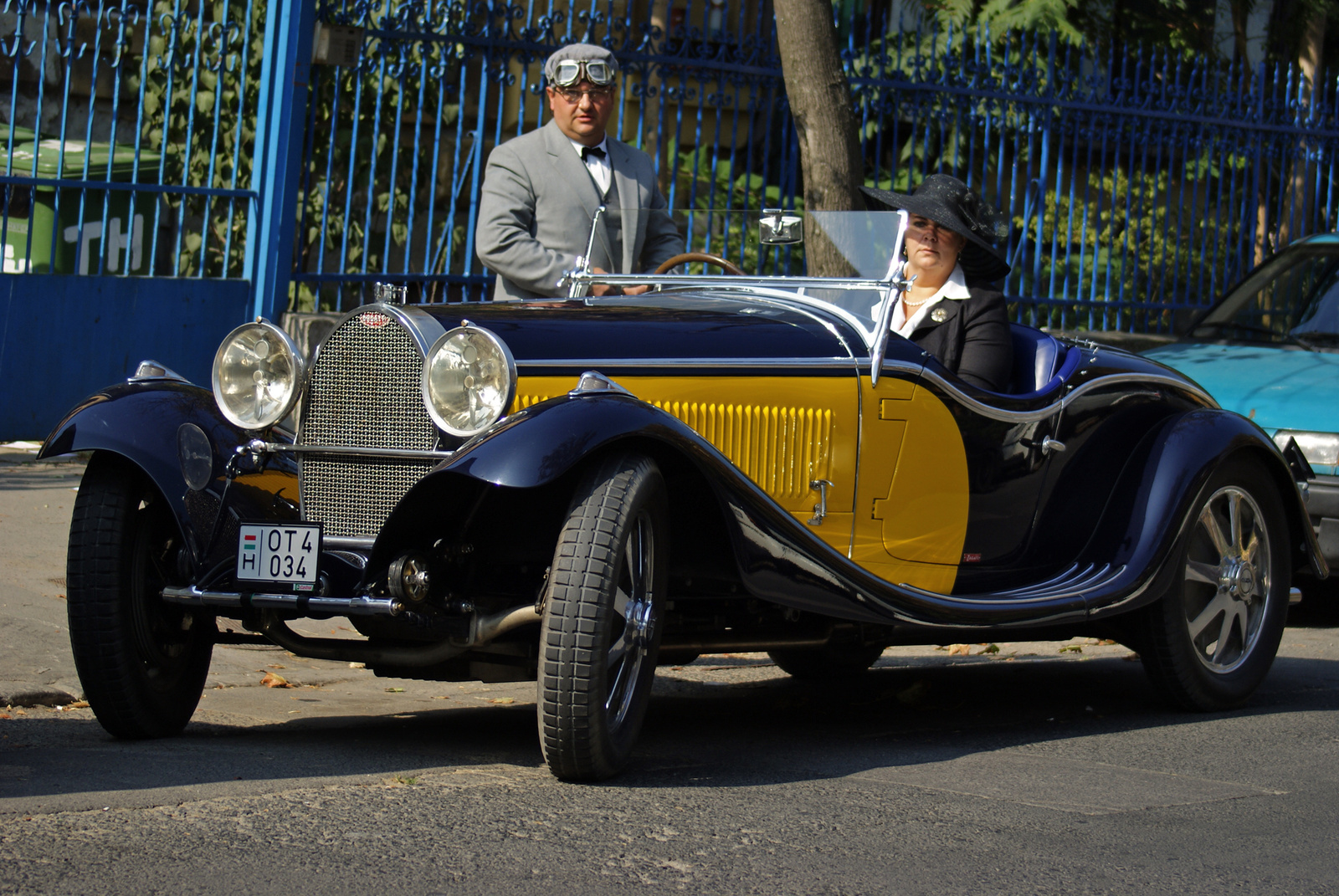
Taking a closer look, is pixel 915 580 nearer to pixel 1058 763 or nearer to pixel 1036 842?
pixel 1058 763

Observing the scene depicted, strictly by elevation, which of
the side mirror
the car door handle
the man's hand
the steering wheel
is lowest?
the car door handle

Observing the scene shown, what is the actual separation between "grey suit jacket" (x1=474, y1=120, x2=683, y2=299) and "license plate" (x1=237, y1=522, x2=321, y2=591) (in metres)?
2.01

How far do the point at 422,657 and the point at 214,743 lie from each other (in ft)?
2.30

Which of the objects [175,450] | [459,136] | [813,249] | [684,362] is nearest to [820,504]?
[684,362]

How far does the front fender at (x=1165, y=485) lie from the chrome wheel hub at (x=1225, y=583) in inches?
6.3

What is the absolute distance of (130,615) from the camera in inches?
159

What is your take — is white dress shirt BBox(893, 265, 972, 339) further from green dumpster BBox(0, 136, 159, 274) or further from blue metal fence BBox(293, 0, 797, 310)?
green dumpster BBox(0, 136, 159, 274)

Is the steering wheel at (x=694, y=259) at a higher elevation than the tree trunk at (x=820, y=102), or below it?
below

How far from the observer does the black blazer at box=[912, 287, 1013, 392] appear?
16.9ft

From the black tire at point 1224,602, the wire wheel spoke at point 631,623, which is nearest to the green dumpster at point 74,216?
the wire wheel spoke at point 631,623

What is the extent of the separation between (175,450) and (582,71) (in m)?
2.39

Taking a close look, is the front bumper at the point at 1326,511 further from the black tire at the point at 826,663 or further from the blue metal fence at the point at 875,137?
the black tire at the point at 826,663

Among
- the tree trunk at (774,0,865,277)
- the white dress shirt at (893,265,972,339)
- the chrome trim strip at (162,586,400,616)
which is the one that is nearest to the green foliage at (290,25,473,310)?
the tree trunk at (774,0,865,277)

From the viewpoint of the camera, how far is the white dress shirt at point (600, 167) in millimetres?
5996
